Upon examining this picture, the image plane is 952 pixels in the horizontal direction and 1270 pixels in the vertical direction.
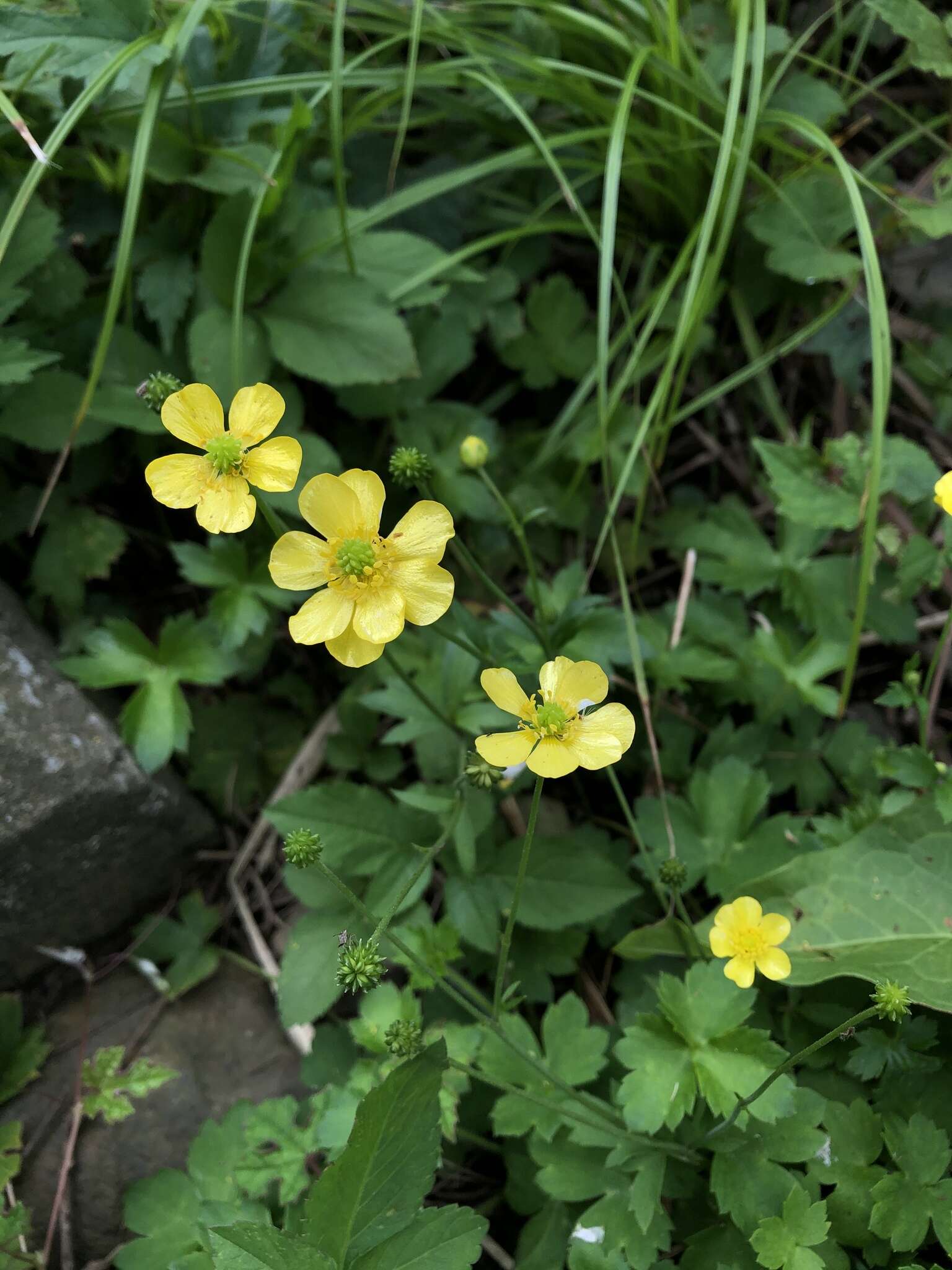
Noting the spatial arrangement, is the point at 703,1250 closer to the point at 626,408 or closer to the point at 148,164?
the point at 626,408

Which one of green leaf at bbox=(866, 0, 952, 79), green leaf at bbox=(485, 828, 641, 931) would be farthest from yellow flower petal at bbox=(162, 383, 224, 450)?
green leaf at bbox=(866, 0, 952, 79)

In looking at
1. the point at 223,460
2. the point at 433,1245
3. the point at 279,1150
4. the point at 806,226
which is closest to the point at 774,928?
the point at 433,1245

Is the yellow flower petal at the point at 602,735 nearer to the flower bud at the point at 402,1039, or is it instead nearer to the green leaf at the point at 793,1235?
the flower bud at the point at 402,1039


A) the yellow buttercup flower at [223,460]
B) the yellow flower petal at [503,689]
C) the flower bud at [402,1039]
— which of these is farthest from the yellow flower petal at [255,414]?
the flower bud at [402,1039]

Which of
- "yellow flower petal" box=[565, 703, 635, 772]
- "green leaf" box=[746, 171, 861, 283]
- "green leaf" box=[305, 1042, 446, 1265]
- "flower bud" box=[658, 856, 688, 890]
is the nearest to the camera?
"yellow flower petal" box=[565, 703, 635, 772]

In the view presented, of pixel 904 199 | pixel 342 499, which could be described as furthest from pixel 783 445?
pixel 342 499

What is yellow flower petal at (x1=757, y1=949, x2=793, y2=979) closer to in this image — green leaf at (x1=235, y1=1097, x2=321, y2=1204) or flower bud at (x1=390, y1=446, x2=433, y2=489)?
green leaf at (x1=235, y1=1097, x2=321, y2=1204)
